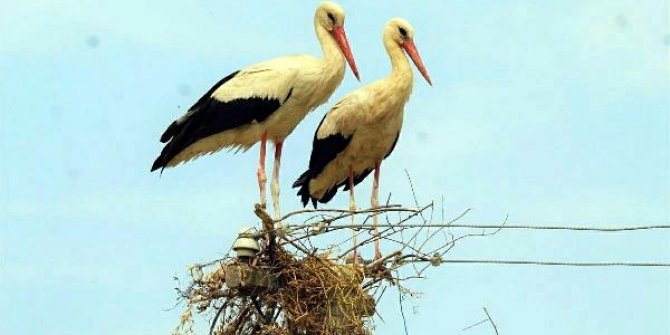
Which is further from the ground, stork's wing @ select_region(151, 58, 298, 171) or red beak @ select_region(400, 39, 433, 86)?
red beak @ select_region(400, 39, 433, 86)

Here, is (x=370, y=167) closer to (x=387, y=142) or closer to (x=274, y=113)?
(x=387, y=142)

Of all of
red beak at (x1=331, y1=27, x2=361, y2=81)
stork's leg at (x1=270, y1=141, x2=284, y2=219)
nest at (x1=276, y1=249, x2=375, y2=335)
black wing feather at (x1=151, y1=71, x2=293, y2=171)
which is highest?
red beak at (x1=331, y1=27, x2=361, y2=81)

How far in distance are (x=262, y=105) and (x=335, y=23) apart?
789 mm

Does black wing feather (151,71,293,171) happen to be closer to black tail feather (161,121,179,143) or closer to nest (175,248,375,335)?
black tail feather (161,121,179,143)

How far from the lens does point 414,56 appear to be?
9586 mm

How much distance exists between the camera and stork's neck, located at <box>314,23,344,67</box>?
8922 mm

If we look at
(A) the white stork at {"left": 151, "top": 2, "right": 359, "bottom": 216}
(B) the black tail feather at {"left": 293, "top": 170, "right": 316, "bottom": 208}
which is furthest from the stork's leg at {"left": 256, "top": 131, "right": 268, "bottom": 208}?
(B) the black tail feather at {"left": 293, "top": 170, "right": 316, "bottom": 208}

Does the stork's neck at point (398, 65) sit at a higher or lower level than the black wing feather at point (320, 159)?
higher

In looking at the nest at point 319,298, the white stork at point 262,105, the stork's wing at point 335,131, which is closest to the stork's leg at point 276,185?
the white stork at point 262,105

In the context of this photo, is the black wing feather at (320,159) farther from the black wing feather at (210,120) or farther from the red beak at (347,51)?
the black wing feather at (210,120)

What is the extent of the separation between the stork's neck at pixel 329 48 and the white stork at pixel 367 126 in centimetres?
46

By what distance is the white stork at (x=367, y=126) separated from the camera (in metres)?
9.32

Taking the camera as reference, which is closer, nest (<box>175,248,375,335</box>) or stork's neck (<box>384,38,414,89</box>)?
nest (<box>175,248,375,335</box>)

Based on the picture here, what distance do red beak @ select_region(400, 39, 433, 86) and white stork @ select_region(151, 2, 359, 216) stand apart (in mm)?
638
